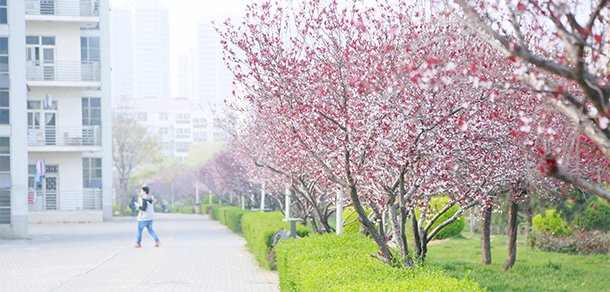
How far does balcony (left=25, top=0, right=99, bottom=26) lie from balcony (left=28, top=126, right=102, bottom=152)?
573 cm

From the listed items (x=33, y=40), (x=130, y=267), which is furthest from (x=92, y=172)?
(x=130, y=267)

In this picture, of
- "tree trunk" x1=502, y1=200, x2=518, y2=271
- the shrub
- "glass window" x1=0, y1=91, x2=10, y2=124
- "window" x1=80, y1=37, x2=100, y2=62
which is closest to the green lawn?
"tree trunk" x1=502, y1=200, x2=518, y2=271

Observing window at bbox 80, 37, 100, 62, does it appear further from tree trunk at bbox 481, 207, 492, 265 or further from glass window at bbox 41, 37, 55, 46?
tree trunk at bbox 481, 207, 492, 265

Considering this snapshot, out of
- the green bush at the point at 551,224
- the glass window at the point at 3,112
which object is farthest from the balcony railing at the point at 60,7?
the green bush at the point at 551,224

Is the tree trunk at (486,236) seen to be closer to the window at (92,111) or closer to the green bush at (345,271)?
the green bush at (345,271)

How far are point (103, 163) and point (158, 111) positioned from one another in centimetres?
9742

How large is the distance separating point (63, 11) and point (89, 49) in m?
2.57

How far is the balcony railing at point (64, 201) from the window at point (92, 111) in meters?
3.81

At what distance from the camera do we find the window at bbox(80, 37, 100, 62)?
115ft

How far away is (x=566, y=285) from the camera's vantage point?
8961 mm

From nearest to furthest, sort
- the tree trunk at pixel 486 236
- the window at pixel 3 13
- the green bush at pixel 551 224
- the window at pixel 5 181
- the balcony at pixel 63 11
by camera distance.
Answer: the tree trunk at pixel 486 236, the green bush at pixel 551 224, the window at pixel 5 181, the window at pixel 3 13, the balcony at pixel 63 11

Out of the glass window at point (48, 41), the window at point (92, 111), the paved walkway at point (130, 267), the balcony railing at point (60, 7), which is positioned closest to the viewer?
the paved walkway at point (130, 267)

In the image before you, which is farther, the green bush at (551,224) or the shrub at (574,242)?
the green bush at (551,224)

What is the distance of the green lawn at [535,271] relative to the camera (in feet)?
28.9
